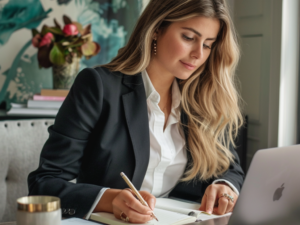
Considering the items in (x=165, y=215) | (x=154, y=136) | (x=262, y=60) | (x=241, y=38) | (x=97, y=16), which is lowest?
(x=165, y=215)

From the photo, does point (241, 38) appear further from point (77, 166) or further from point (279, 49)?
point (77, 166)

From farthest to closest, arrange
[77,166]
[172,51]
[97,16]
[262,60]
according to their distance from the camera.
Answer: [97,16] < [262,60] < [172,51] < [77,166]

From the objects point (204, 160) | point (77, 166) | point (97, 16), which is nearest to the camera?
point (77, 166)

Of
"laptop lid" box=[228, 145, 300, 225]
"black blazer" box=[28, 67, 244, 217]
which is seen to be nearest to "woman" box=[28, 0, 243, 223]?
"black blazer" box=[28, 67, 244, 217]

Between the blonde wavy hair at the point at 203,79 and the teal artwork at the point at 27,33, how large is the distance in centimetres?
95

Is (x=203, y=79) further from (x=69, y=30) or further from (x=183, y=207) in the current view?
(x=69, y=30)

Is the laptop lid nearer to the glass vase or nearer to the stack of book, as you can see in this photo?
the stack of book

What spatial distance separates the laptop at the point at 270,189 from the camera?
0.82m

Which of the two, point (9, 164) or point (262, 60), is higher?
point (262, 60)

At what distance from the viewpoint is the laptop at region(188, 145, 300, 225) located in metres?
0.82

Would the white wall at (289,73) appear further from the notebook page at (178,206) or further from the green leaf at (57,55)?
the green leaf at (57,55)

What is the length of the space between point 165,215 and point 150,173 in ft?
1.39

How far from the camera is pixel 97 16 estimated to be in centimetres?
239

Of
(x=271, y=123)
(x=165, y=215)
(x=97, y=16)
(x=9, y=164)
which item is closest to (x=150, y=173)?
(x=165, y=215)
